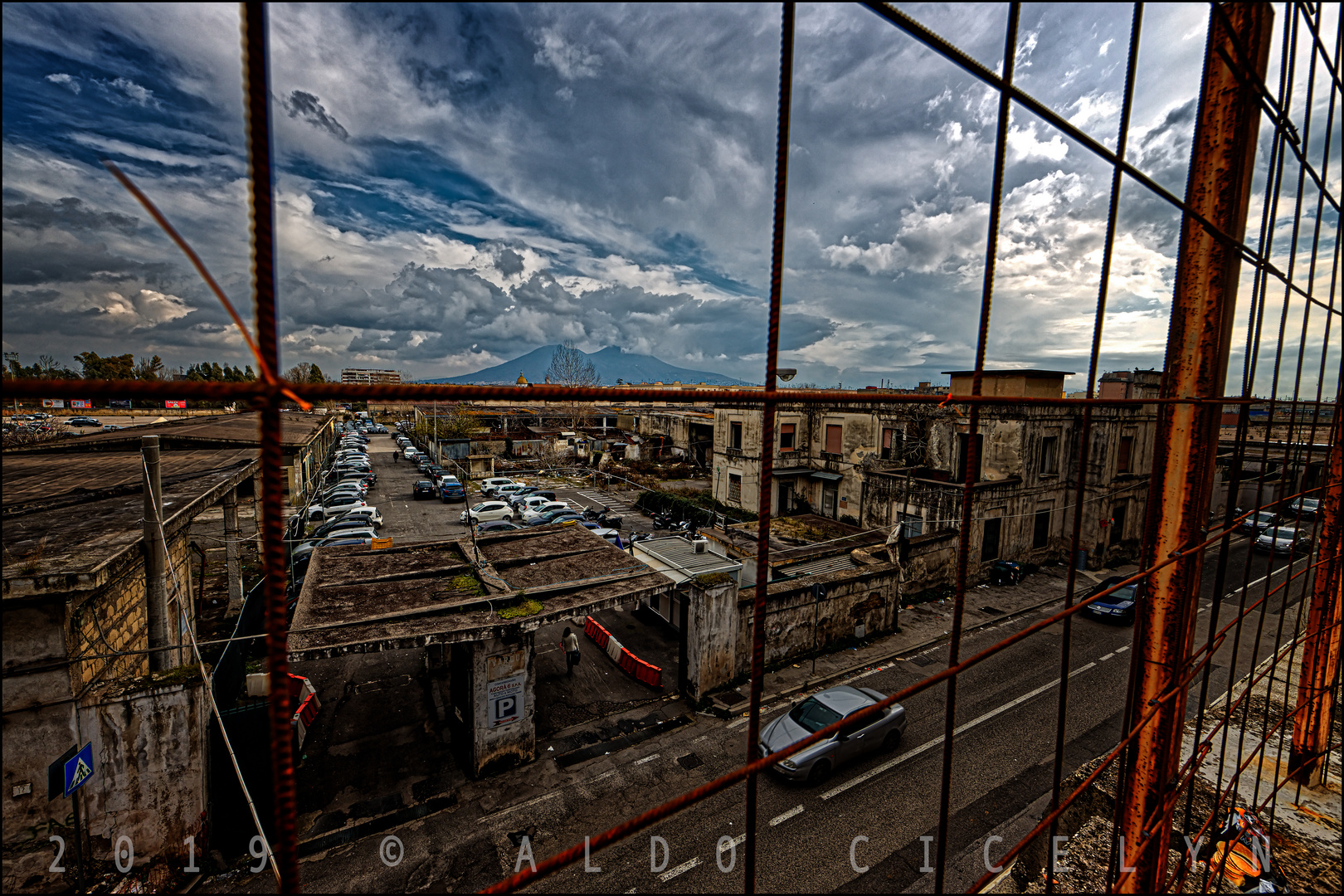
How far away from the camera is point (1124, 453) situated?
19.1 m

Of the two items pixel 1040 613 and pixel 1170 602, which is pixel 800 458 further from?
pixel 1170 602

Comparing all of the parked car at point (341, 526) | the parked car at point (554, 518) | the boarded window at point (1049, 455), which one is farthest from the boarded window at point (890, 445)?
the parked car at point (341, 526)

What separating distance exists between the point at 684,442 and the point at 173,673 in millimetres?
31736

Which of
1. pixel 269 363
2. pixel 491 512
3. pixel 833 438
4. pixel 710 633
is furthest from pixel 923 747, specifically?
pixel 491 512

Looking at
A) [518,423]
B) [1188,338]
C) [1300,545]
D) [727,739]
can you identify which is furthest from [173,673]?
[518,423]

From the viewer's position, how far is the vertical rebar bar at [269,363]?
1208 mm

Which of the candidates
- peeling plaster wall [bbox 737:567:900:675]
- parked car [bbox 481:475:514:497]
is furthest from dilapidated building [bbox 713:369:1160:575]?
parked car [bbox 481:475:514:497]

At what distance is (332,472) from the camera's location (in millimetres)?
30359

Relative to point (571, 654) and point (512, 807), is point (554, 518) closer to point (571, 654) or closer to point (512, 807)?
point (571, 654)

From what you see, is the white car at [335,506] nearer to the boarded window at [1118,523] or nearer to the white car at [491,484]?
the white car at [491,484]

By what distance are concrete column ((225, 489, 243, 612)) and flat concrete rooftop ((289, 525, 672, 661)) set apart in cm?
322

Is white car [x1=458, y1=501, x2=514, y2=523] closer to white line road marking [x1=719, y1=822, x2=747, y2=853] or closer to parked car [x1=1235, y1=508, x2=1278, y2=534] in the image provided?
white line road marking [x1=719, y1=822, x2=747, y2=853]

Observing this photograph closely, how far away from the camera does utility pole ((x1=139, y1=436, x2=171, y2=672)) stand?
226 inches

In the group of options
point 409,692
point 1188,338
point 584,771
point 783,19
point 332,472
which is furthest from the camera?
point 332,472
